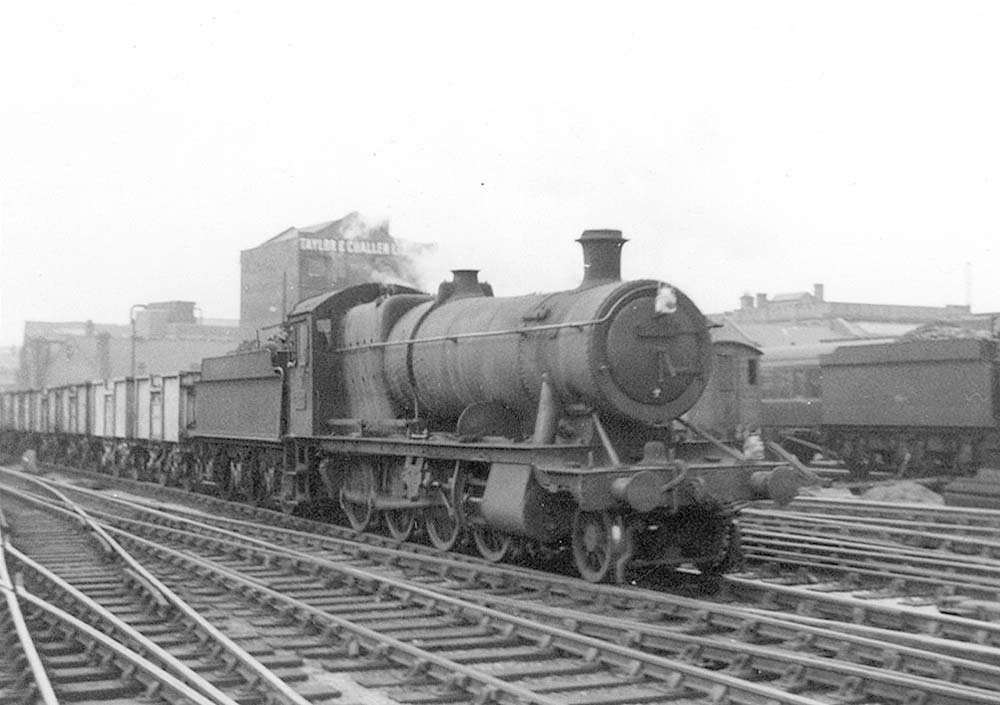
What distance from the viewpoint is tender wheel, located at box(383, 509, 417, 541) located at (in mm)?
12523

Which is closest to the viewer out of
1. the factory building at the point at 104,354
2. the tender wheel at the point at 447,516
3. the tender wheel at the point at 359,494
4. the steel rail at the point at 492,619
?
the steel rail at the point at 492,619

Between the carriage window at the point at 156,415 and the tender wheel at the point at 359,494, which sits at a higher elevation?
the carriage window at the point at 156,415

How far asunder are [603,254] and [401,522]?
4205 mm

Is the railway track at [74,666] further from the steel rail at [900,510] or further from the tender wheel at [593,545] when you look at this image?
the steel rail at [900,510]

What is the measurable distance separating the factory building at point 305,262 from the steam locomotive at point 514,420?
39498 mm

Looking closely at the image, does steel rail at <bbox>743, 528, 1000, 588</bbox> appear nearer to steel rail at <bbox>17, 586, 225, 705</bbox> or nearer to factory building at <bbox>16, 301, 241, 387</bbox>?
steel rail at <bbox>17, 586, 225, 705</bbox>

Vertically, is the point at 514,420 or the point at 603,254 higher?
the point at 603,254

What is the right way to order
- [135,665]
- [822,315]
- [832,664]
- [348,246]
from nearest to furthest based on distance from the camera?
[832,664] < [135,665] < [348,246] < [822,315]

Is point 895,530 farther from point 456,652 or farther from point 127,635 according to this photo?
point 127,635

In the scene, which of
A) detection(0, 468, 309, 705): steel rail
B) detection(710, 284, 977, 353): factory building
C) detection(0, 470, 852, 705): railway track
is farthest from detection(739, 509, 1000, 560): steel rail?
detection(710, 284, 977, 353): factory building

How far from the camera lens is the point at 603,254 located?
1058 centimetres

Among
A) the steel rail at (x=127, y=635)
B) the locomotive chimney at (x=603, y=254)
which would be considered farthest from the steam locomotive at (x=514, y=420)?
the steel rail at (x=127, y=635)

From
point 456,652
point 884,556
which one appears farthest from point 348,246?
point 456,652

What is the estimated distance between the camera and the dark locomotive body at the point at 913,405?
20.0 m
